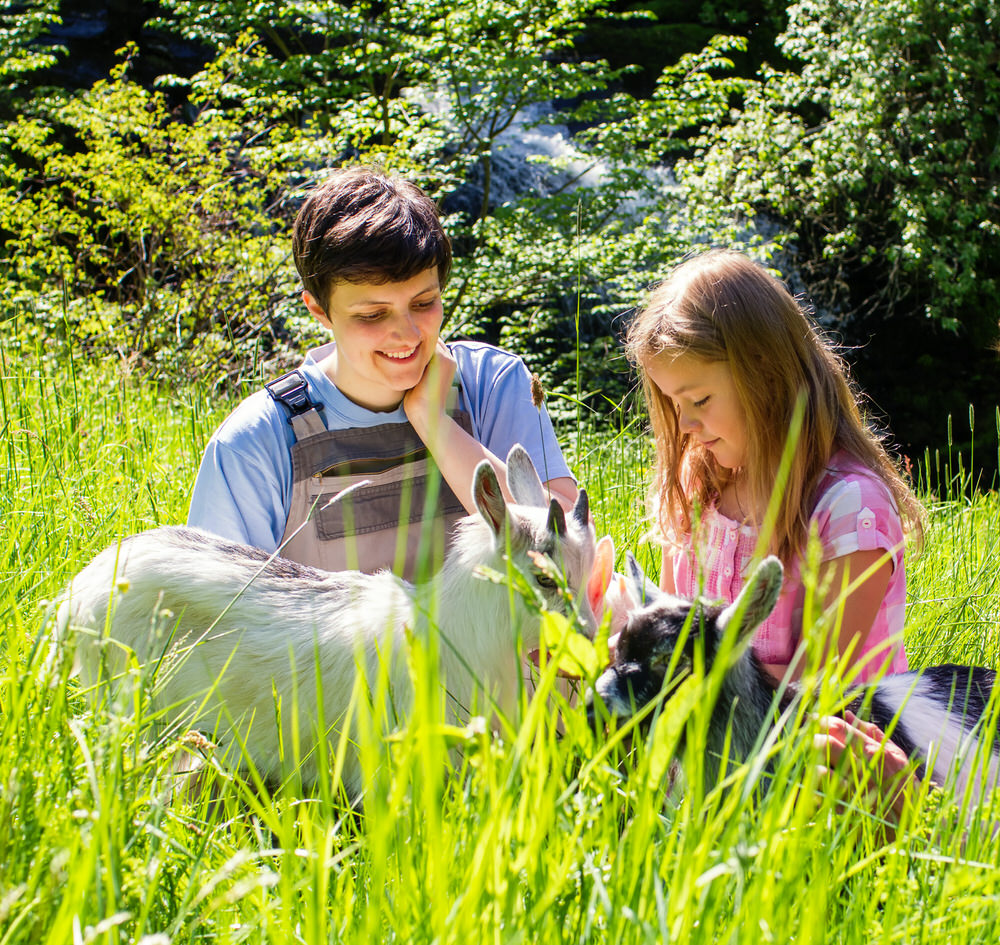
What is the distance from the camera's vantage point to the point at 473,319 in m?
10.5

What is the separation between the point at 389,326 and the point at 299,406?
0.44 m

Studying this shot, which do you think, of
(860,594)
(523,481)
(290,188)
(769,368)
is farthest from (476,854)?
(290,188)

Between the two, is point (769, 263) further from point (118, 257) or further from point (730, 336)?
point (730, 336)

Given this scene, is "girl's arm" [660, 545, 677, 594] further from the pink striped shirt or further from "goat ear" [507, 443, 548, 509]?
"goat ear" [507, 443, 548, 509]

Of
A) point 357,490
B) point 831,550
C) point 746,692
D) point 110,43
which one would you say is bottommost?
point 746,692

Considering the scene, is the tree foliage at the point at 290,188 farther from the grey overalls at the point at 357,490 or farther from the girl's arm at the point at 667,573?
the girl's arm at the point at 667,573

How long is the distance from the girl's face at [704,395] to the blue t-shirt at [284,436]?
1.90 feet

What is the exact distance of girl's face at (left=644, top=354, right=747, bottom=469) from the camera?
263 centimetres

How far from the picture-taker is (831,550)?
246cm

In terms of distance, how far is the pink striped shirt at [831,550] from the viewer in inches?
95.7

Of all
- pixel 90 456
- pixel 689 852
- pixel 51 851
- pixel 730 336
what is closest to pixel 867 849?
pixel 689 852

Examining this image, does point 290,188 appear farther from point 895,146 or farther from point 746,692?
point 746,692

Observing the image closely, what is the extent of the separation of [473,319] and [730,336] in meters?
8.07

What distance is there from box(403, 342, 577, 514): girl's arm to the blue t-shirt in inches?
5.6
